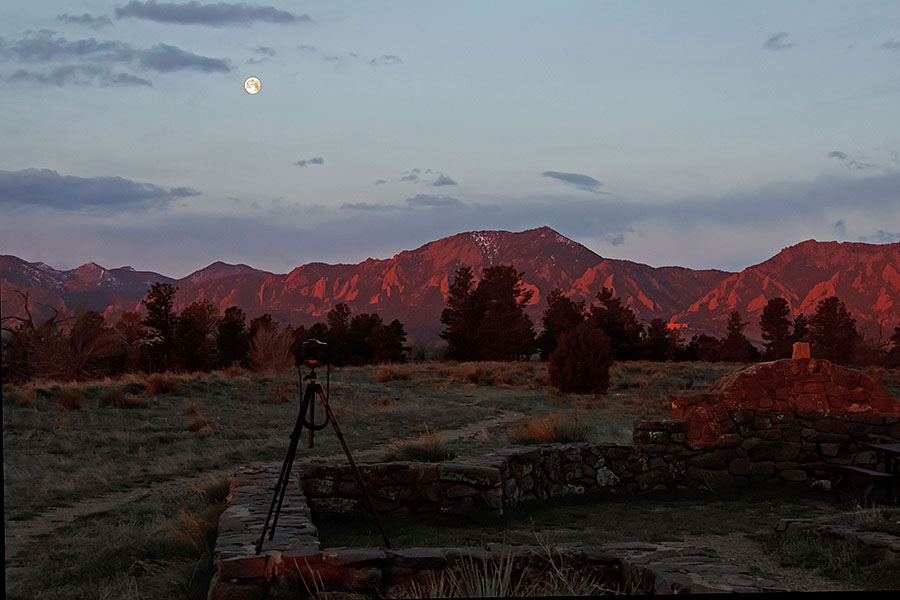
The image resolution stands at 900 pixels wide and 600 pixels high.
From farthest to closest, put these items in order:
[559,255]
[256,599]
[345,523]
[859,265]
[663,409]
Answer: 1. [559,255]
2. [859,265]
3. [663,409]
4. [345,523]
5. [256,599]

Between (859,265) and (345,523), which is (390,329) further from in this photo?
(859,265)

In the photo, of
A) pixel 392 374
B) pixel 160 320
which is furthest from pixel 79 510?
pixel 160 320

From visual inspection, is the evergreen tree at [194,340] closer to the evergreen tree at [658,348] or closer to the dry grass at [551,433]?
the evergreen tree at [658,348]

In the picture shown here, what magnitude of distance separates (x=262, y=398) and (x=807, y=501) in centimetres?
1495

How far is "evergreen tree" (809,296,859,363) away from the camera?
46.8 m

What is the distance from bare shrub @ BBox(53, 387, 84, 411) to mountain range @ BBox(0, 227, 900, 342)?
3373 cm

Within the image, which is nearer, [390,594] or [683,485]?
[390,594]

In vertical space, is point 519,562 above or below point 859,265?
below

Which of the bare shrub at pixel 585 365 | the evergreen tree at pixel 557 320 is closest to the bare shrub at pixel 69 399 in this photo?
the bare shrub at pixel 585 365

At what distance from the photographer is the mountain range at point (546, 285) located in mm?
66062

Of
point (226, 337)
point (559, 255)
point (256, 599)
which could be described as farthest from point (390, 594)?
point (559, 255)

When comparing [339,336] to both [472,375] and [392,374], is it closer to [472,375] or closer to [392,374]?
[392,374]

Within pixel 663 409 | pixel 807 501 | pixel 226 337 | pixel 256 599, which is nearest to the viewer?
pixel 256 599

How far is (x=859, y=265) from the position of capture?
73.5 metres
